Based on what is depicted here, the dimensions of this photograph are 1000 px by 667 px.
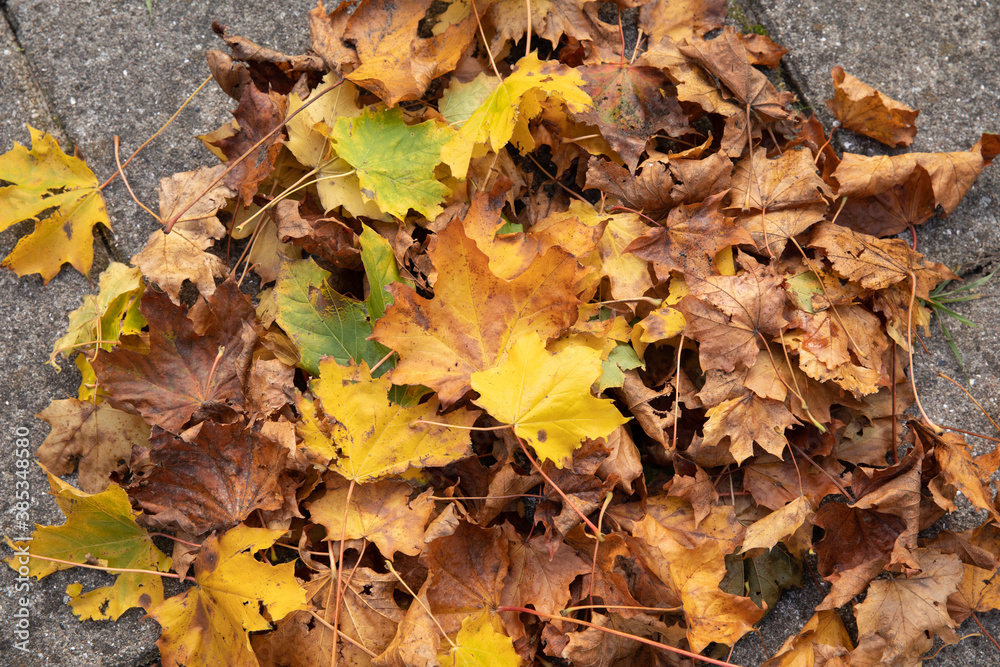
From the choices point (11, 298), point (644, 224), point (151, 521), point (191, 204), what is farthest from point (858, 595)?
point (11, 298)

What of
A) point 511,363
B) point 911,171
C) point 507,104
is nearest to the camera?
point 511,363

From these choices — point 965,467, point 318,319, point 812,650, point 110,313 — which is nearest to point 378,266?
point 318,319

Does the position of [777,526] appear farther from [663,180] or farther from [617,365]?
[663,180]

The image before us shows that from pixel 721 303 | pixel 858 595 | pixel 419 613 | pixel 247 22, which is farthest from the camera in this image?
pixel 247 22

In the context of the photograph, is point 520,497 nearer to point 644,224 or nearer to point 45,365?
point 644,224

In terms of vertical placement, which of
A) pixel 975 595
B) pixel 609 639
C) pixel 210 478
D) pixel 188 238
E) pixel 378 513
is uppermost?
pixel 188 238
